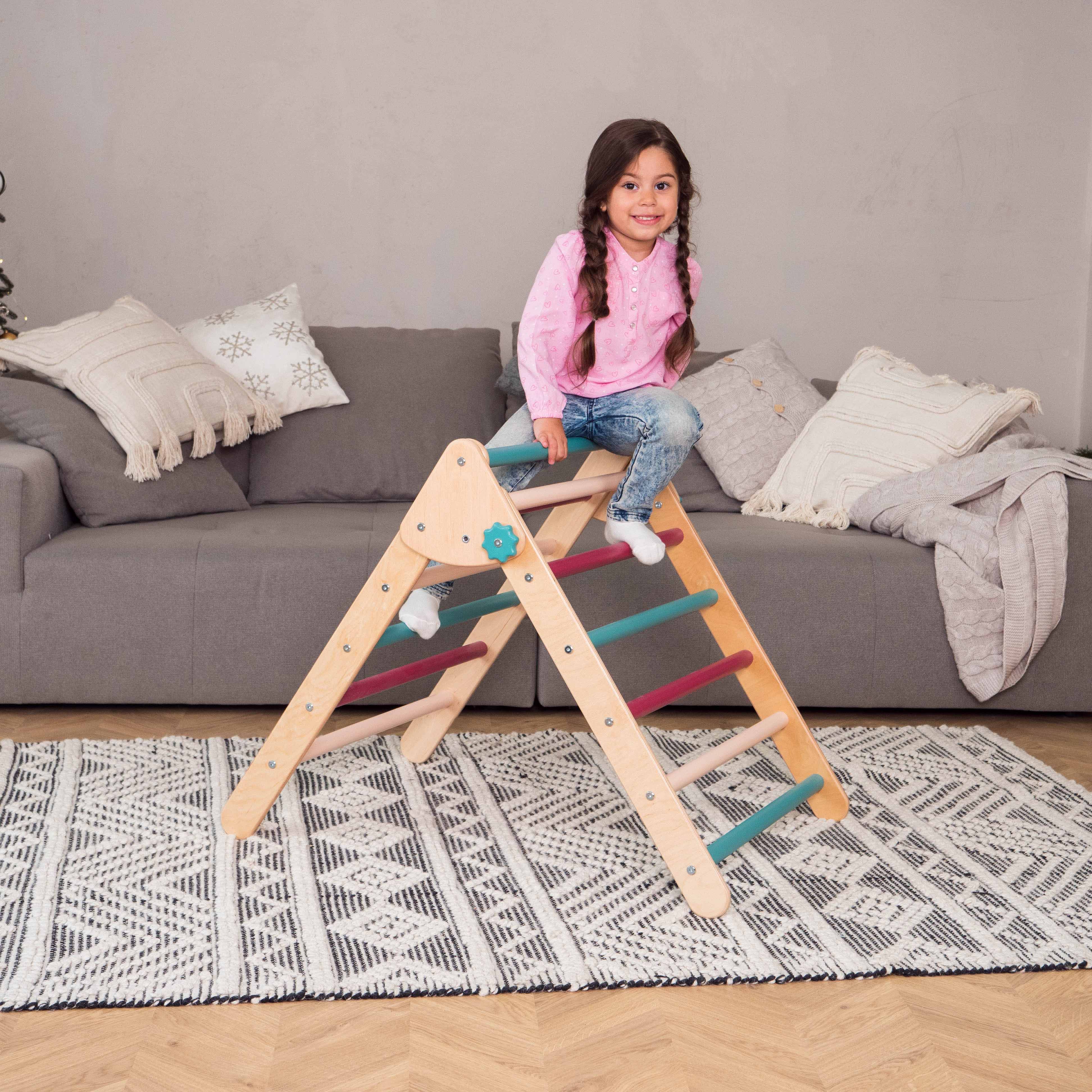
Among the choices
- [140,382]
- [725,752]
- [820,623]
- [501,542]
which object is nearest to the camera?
[501,542]

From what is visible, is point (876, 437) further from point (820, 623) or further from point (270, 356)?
point (270, 356)

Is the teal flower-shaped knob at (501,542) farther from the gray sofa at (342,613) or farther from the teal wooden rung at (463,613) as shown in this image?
the gray sofa at (342,613)

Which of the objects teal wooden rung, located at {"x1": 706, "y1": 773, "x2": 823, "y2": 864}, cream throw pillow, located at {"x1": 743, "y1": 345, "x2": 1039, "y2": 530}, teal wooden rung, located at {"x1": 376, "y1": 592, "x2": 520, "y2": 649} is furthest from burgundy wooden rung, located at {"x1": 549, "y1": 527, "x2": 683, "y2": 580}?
cream throw pillow, located at {"x1": 743, "y1": 345, "x2": 1039, "y2": 530}

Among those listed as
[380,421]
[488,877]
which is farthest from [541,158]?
[488,877]

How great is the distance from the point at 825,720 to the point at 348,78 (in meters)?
2.40

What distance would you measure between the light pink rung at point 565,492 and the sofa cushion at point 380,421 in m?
1.00

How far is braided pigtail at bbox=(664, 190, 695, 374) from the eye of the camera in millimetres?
1812

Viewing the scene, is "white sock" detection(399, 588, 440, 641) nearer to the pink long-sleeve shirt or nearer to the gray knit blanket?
the pink long-sleeve shirt

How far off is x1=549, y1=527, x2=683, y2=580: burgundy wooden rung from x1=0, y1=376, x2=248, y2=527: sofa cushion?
1091 millimetres

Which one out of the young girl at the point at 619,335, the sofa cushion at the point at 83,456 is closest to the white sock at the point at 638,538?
the young girl at the point at 619,335

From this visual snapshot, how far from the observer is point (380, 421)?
2791 millimetres

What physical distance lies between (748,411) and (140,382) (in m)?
1.48

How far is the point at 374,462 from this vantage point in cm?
274

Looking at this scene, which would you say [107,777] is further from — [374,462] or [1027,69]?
[1027,69]
